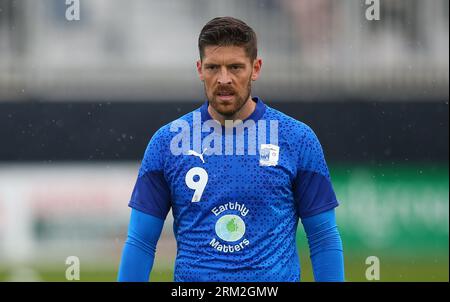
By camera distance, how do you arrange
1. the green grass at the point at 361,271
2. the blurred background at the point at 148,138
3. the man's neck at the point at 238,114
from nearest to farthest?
1. the man's neck at the point at 238,114
2. the green grass at the point at 361,271
3. the blurred background at the point at 148,138

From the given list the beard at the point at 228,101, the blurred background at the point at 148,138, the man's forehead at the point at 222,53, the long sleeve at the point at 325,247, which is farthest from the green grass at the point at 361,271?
the man's forehead at the point at 222,53

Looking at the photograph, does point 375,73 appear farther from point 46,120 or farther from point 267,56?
point 46,120

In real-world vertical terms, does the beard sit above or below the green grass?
above

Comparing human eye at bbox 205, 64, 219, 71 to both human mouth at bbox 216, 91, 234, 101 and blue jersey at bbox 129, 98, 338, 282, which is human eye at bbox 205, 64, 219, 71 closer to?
human mouth at bbox 216, 91, 234, 101

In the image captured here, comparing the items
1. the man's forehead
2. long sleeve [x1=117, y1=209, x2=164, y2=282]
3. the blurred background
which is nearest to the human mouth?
the man's forehead

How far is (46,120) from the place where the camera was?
8.88 m

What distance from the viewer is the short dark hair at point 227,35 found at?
12.1 ft

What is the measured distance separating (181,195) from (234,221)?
21cm

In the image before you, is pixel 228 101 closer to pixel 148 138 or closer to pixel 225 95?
pixel 225 95

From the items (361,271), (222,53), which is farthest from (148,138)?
(222,53)

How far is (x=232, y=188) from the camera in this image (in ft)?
12.2

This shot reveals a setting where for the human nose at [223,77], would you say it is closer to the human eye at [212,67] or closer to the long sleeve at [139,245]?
the human eye at [212,67]

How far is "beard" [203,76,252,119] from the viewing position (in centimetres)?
370

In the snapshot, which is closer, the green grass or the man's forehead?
the man's forehead
